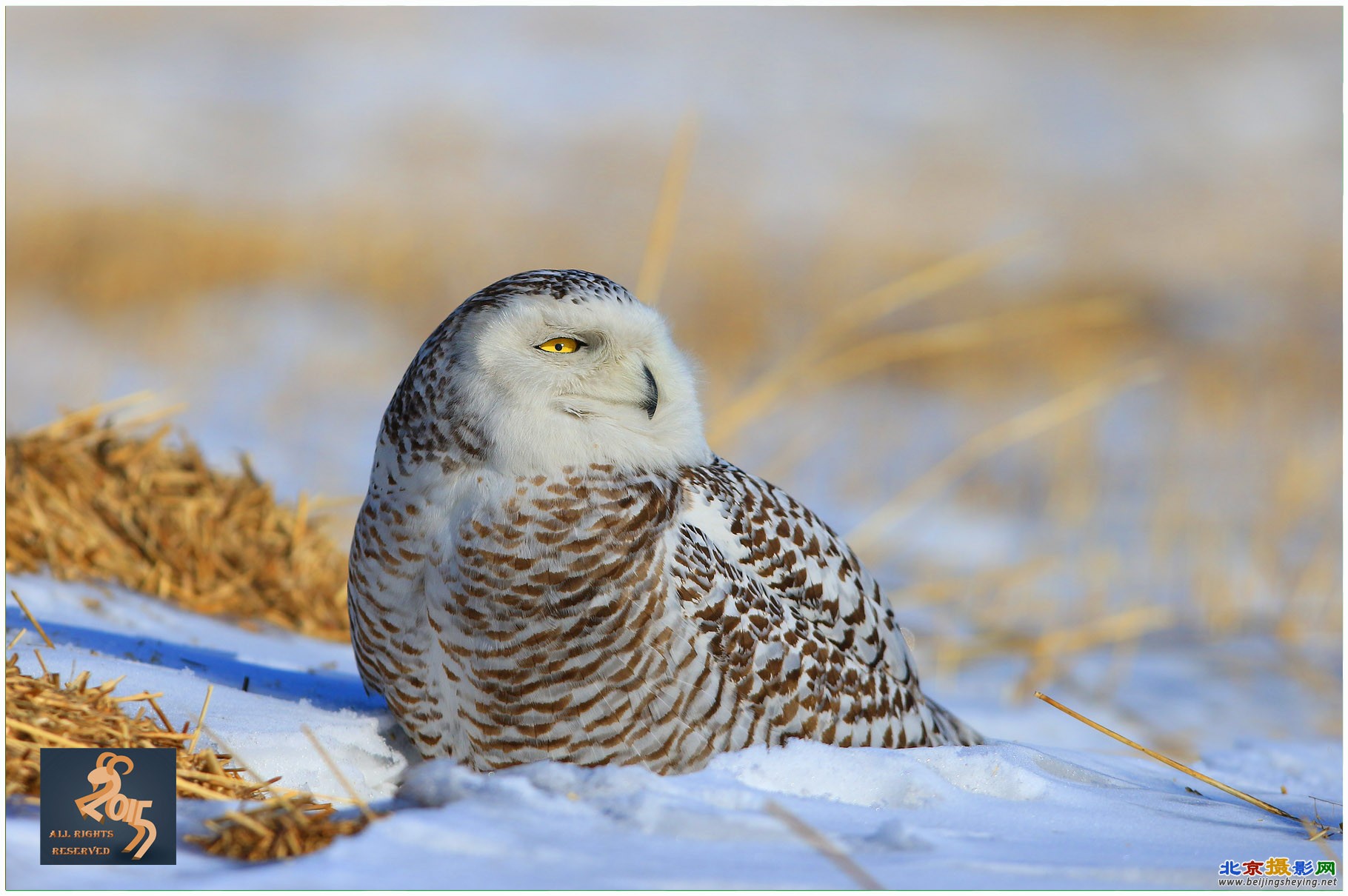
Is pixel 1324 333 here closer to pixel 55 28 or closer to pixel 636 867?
pixel 636 867

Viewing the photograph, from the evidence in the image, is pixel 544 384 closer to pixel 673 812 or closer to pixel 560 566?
pixel 560 566

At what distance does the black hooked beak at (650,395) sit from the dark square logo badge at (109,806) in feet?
3.93

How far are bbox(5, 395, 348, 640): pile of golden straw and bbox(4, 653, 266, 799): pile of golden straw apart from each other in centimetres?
149

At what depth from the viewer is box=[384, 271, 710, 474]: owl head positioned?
2.53 metres

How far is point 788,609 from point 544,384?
804 millimetres

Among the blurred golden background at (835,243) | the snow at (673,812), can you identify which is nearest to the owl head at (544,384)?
the snow at (673,812)

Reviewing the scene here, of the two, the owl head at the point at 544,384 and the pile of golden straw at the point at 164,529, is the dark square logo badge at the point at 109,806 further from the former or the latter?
the pile of golden straw at the point at 164,529

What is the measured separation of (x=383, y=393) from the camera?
985 centimetres

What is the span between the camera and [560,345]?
8.57 ft

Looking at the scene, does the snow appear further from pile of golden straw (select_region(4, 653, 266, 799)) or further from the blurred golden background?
the blurred golden background

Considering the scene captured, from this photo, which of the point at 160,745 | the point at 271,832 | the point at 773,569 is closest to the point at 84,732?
the point at 160,745

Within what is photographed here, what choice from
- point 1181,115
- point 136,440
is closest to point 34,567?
point 136,440

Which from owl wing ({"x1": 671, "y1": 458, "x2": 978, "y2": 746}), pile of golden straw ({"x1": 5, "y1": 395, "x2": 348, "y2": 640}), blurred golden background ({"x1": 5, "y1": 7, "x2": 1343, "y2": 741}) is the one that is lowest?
owl wing ({"x1": 671, "y1": 458, "x2": 978, "y2": 746})

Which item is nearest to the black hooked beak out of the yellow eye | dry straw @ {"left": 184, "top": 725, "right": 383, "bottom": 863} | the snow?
the yellow eye
